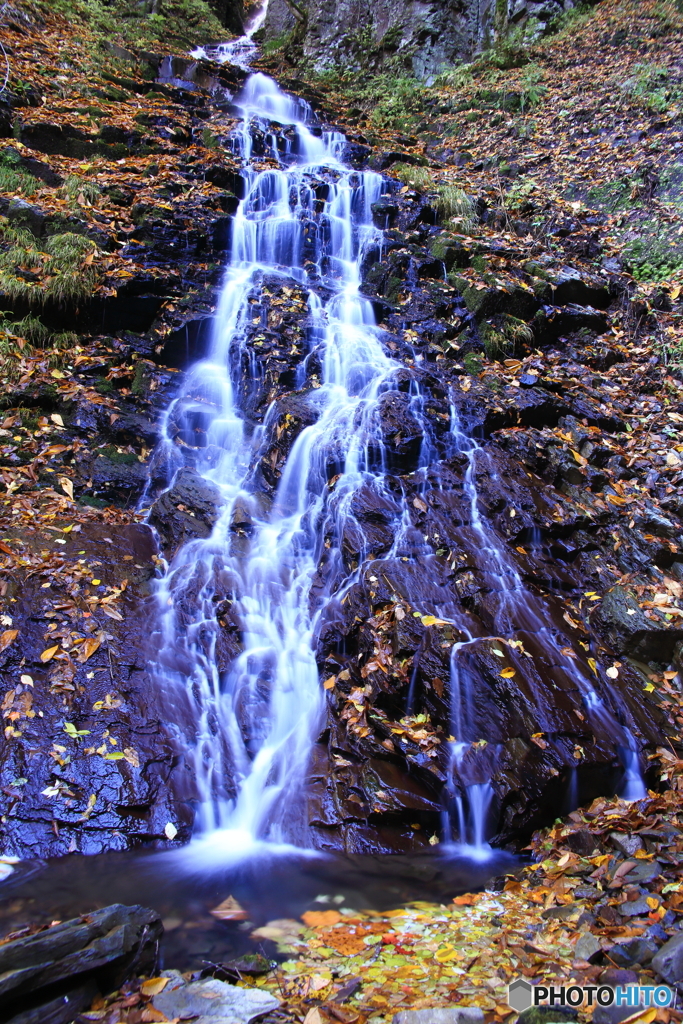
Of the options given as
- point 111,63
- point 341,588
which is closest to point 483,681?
point 341,588

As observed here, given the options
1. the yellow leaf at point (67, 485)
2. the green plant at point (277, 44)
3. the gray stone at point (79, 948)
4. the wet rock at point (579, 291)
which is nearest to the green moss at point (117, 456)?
the yellow leaf at point (67, 485)

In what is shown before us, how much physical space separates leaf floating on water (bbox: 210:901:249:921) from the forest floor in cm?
26

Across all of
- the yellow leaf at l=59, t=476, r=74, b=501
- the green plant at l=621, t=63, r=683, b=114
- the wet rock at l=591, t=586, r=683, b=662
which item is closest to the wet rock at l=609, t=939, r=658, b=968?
the wet rock at l=591, t=586, r=683, b=662

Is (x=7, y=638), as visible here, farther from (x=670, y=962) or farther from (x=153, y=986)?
Result: (x=670, y=962)

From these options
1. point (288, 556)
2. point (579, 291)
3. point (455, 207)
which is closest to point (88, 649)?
point (288, 556)

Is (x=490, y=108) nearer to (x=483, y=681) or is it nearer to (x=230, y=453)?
(x=230, y=453)

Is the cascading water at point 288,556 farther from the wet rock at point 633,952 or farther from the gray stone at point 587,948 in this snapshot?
the wet rock at point 633,952

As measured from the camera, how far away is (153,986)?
258 centimetres

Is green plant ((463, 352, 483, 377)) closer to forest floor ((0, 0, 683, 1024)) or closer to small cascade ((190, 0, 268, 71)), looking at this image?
forest floor ((0, 0, 683, 1024))

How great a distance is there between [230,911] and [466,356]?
8.32 metres

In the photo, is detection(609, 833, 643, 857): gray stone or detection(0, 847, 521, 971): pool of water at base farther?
detection(609, 833, 643, 857): gray stone

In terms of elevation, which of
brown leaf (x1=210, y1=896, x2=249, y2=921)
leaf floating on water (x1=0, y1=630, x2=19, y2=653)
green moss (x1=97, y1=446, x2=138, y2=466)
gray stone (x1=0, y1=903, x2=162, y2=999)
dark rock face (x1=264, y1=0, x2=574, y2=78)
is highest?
dark rock face (x1=264, y1=0, x2=574, y2=78)

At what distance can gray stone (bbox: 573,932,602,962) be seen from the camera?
8.78 feet

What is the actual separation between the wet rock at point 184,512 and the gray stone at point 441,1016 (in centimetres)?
486
